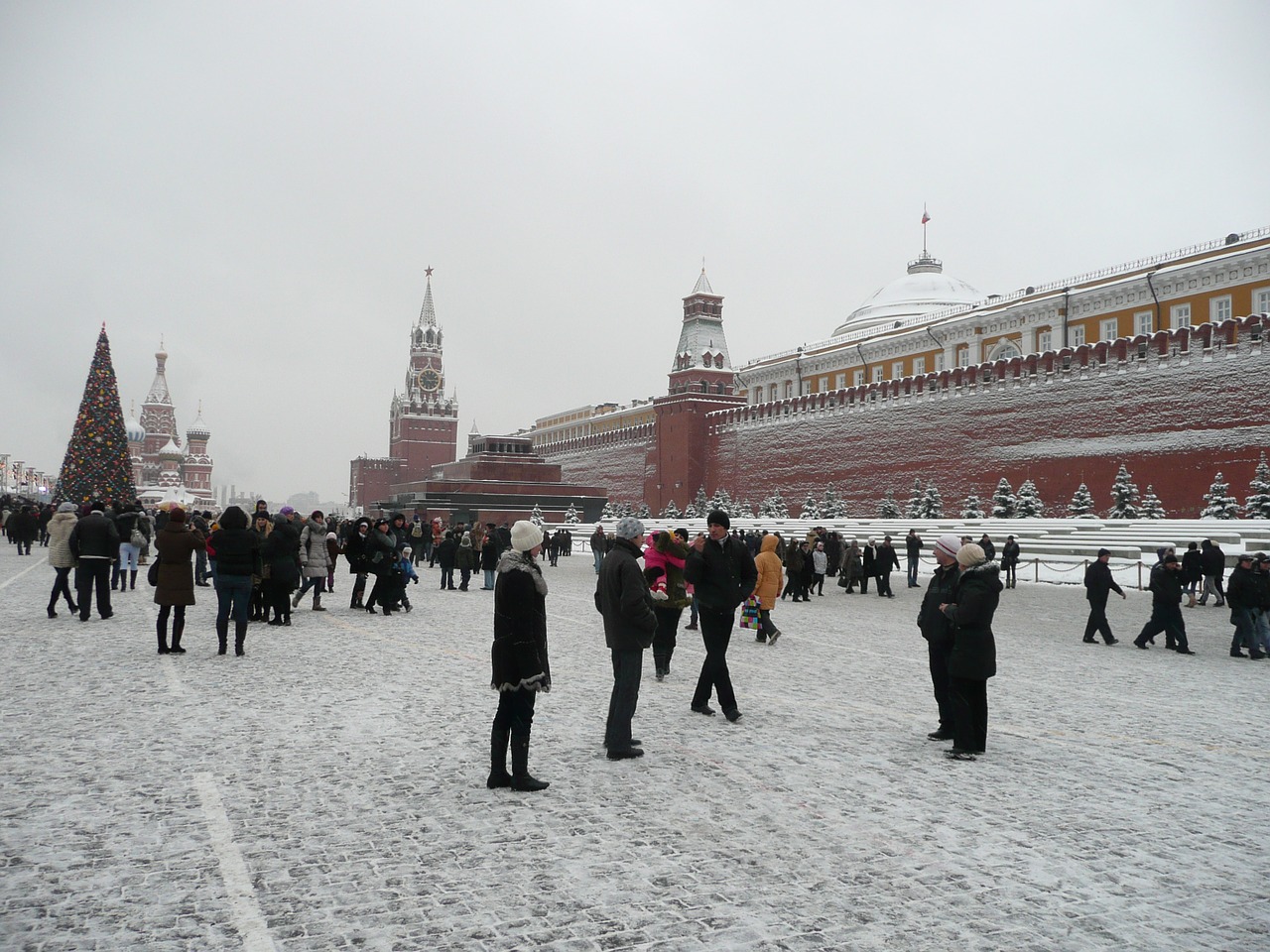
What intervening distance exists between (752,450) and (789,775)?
40.4m

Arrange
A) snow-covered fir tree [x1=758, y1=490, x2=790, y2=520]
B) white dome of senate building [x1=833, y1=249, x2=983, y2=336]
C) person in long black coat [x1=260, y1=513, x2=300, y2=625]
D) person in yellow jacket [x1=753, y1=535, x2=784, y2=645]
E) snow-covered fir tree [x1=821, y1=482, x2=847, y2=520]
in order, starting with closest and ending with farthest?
person in yellow jacket [x1=753, y1=535, x2=784, y2=645] < person in long black coat [x1=260, y1=513, x2=300, y2=625] < snow-covered fir tree [x1=821, y1=482, x2=847, y2=520] < snow-covered fir tree [x1=758, y1=490, x2=790, y2=520] < white dome of senate building [x1=833, y1=249, x2=983, y2=336]

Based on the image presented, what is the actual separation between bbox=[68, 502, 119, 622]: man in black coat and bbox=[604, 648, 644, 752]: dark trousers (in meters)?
7.39

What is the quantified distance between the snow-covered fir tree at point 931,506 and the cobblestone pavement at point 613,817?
26.0 m

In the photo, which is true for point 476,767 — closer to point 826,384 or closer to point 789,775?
point 789,775

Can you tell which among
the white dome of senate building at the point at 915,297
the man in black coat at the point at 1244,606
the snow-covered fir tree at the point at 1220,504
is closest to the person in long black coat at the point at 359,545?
the man in black coat at the point at 1244,606

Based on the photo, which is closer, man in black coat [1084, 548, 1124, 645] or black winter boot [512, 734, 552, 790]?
black winter boot [512, 734, 552, 790]

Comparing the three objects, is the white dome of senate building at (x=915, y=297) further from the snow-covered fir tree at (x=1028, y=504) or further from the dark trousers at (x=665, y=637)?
the dark trousers at (x=665, y=637)

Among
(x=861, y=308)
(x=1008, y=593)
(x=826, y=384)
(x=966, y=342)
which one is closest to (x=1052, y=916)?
(x=1008, y=593)

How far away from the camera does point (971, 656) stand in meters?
5.14

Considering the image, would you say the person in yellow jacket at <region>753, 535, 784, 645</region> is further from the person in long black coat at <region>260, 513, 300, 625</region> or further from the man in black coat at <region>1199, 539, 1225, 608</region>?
the man in black coat at <region>1199, 539, 1225, 608</region>

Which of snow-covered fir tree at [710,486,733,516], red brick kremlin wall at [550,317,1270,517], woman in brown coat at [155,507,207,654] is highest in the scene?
red brick kremlin wall at [550,317,1270,517]

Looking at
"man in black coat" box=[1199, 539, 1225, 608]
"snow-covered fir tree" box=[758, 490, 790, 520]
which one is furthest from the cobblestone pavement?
"snow-covered fir tree" box=[758, 490, 790, 520]

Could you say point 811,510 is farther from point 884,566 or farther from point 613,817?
point 613,817

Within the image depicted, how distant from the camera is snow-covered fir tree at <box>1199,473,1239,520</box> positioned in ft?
78.1
